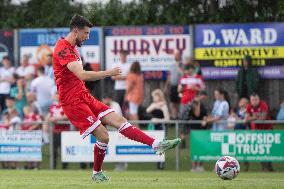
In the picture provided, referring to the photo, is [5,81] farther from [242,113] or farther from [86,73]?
[86,73]

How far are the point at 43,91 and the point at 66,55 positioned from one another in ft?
34.2

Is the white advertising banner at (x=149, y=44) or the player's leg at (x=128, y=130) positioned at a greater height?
the white advertising banner at (x=149, y=44)

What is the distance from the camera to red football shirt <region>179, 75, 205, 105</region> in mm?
24031

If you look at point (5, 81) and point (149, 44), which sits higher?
point (149, 44)

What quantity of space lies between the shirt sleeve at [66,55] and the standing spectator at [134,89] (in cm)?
910

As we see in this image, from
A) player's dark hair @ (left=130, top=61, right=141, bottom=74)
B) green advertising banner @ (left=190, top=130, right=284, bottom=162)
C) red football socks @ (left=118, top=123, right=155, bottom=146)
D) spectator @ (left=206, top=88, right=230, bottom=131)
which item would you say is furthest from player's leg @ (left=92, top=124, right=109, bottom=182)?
player's dark hair @ (left=130, top=61, right=141, bottom=74)

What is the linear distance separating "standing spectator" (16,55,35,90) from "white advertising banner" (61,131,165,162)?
439 centimetres

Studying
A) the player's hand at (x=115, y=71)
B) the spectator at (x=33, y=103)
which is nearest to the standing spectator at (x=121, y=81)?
the spectator at (x=33, y=103)

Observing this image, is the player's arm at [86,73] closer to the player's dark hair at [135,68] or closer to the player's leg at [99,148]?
the player's leg at [99,148]

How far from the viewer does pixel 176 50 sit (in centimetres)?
2681

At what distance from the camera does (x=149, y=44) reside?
2711cm

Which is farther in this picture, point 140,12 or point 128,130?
point 140,12

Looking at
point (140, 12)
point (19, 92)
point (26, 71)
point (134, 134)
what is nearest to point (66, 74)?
point (134, 134)

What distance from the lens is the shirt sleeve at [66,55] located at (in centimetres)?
1533
